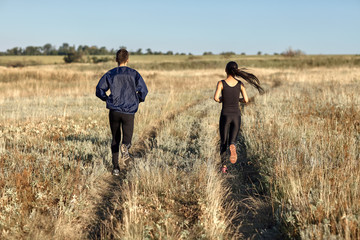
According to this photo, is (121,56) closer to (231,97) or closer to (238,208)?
(231,97)

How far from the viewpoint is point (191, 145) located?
6.89 m

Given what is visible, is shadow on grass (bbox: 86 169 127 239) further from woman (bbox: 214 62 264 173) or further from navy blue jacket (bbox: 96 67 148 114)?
woman (bbox: 214 62 264 173)

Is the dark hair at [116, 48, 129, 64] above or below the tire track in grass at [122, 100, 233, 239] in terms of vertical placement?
above

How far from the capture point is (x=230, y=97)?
5.43m

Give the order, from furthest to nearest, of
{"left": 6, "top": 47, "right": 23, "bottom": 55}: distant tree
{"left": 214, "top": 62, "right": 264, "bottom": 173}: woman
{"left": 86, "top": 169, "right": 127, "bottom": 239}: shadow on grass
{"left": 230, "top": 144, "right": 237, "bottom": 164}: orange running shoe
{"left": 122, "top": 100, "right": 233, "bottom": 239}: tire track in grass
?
{"left": 6, "top": 47, "right": 23, "bottom": 55}: distant tree
{"left": 214, "top": 62, "right": 264, "bottom": 173}: woman
{"left": 230, "top": 144, "right": 237, "bottom": 164}: orange running shoe
{"left": 86, "top": 169, "right": 127, "bottom": 239}: shadow on grass
{"left": 122, "top": 100, "right": 233, "bottom": 239}: tire track in grass

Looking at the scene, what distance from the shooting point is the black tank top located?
5.40 m

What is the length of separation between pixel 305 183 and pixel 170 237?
1.87 m

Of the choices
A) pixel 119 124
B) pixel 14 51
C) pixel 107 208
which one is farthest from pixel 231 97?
pixel 14 51

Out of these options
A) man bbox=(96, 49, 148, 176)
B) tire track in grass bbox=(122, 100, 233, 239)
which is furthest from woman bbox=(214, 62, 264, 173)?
man bbox=(96, 49, 148, 176)

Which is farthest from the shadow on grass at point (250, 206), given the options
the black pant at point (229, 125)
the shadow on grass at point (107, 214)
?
the shadow on grass at point (107, 214)

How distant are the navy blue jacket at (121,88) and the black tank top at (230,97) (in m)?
1.52

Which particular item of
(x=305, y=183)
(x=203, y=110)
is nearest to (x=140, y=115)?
(x=203, y=110)

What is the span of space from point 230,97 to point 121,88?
6.41 feet

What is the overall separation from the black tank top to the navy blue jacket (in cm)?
152
